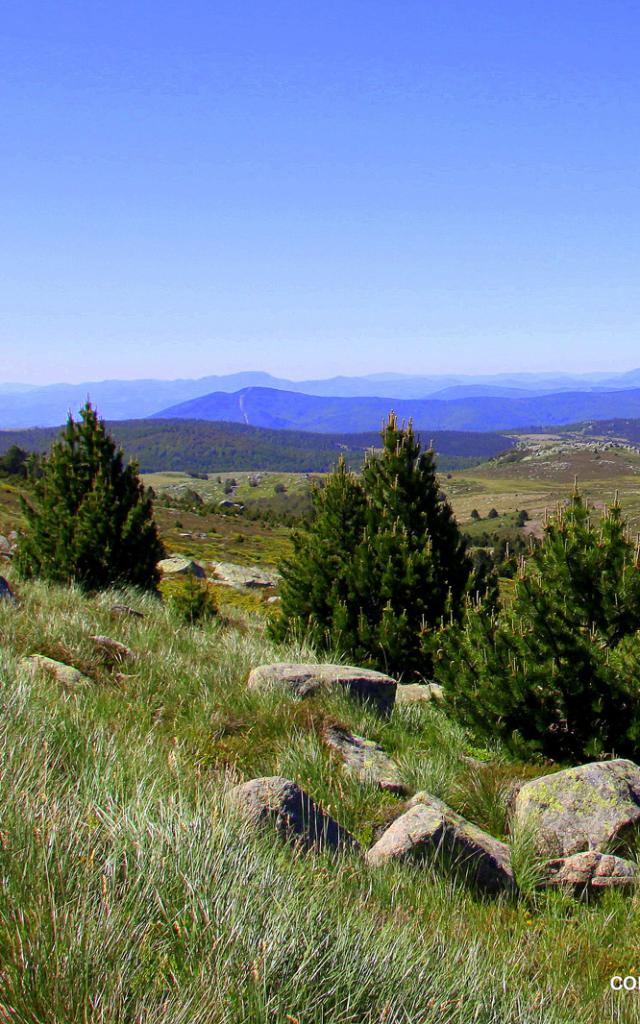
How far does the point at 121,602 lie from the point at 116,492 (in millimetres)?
5406

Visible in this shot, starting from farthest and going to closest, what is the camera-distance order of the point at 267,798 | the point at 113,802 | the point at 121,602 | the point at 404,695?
the point at 121,602 → the point at 404,695 → the point at 267,798 → the point at 113,802

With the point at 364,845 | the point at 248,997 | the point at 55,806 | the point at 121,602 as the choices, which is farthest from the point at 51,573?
the point at 248,997

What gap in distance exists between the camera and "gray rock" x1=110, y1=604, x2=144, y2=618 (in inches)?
400

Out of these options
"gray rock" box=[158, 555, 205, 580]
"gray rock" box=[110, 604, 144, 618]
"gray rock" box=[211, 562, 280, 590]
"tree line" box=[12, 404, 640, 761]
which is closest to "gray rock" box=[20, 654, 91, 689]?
"gray rock" box=[110, 604, 144, 618]

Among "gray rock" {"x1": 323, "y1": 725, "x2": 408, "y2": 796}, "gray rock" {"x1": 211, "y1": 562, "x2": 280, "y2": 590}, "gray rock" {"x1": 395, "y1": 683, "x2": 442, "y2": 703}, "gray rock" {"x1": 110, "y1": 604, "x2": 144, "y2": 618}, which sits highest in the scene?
"gray rock" {"x1": 110, "y1": 604, "x2": 144, "y2": 618}

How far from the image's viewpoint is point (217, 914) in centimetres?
251

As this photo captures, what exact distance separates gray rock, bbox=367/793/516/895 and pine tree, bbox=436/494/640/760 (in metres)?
2.94

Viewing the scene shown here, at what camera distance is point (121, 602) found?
12250 millimetres

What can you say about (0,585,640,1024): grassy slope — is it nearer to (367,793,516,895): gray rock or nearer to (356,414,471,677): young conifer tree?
(367,793,516,895): gray rock

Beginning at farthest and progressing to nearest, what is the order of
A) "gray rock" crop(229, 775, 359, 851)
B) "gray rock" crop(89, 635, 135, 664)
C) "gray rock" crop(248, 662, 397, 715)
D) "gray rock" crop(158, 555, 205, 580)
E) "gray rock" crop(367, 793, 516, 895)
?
"gray rock" crop(158, 555, 205, 580), "gray rock" crop(89, 635, 135, 664), "gray rock" crop(248, 662, 397, 715), "gray rock" crop(367, 793, 516, 895), "gray rock" crop(229, 775, 359, 851)

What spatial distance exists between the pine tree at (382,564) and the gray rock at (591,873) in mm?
6283

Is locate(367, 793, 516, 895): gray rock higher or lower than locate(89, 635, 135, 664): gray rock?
Result: lower

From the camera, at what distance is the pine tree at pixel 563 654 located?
782 cm

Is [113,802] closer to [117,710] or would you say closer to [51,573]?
[117,710]
